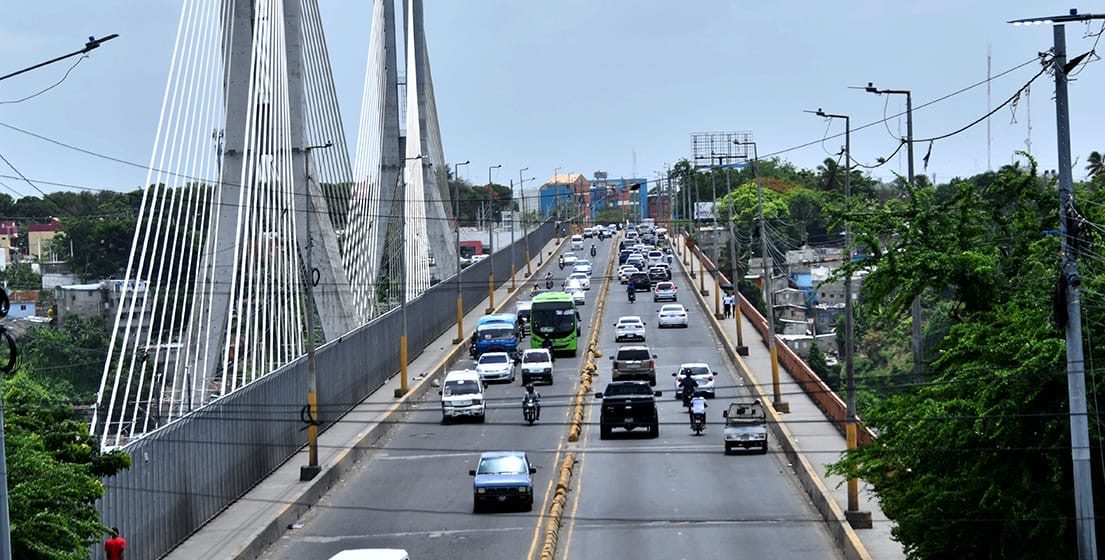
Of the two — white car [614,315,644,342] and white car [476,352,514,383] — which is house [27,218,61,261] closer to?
white car [614,315,644,342]

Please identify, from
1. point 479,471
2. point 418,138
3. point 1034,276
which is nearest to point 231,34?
point 479,471

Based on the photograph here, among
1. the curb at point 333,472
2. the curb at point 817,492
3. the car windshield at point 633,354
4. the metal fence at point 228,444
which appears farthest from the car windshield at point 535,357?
the curb at point 817,492

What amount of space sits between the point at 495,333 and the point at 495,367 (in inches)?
268

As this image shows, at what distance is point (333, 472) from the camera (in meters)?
41.3

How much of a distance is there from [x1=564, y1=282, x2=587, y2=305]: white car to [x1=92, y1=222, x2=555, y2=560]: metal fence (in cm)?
2999

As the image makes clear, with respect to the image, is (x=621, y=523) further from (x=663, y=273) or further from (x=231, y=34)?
(x=663, y=273)

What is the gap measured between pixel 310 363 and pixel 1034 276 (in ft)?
72.6

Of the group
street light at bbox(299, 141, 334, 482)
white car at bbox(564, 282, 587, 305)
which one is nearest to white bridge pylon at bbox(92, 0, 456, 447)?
street light at bbox(299, 141, 334, 482)

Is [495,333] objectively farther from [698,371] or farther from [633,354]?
[698,371]

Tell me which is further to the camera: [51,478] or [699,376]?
[699,376]

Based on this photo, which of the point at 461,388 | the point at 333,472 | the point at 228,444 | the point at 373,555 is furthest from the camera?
the point at 461,388

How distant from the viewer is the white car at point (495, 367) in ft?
199

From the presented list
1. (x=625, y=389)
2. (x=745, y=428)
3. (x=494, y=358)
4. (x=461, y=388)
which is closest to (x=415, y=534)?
(x=745, y=428)

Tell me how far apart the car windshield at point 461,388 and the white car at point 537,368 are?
562 cm
